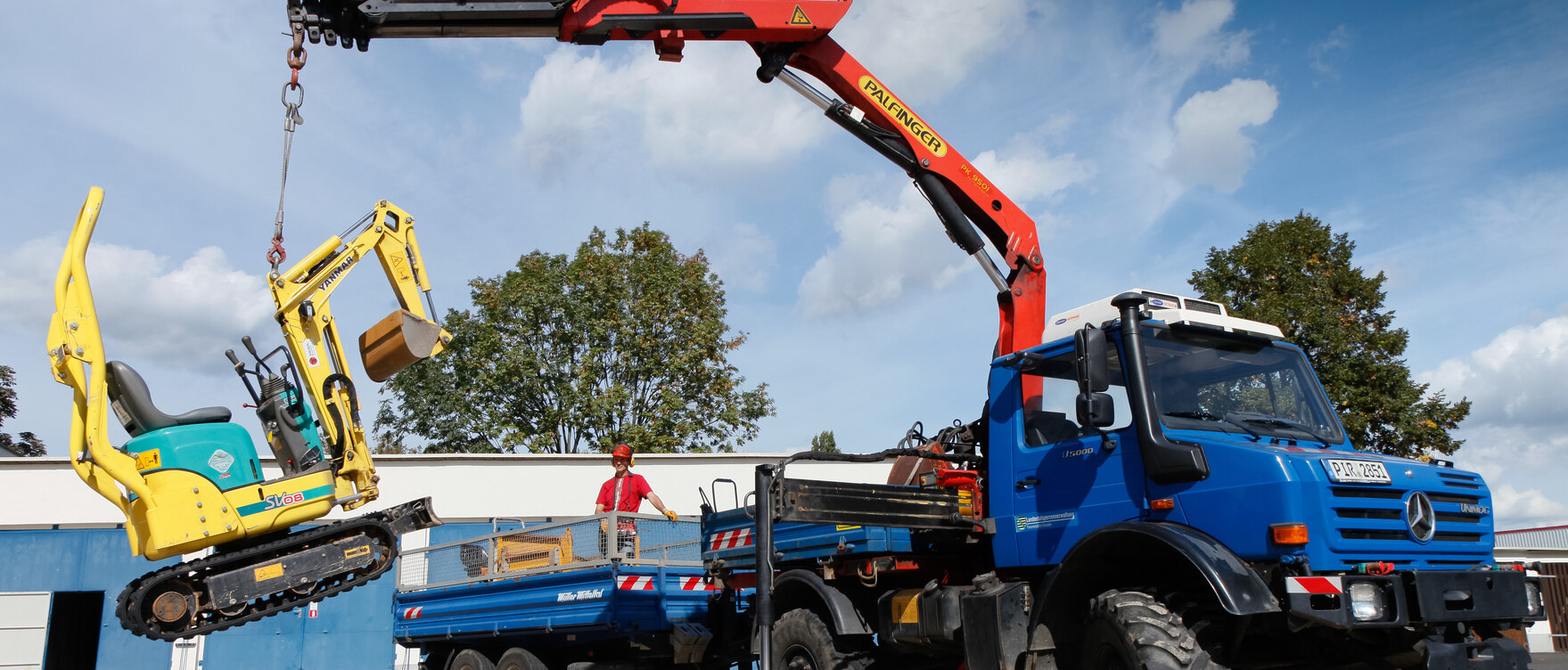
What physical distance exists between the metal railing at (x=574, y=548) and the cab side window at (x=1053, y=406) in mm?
3915

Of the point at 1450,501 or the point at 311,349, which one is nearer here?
the point at 1450,501

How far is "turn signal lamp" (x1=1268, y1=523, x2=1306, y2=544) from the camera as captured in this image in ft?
17.5

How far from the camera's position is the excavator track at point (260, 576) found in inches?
291

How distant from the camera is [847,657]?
7562 mm

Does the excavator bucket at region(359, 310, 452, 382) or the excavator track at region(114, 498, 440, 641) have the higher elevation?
the excavator bucket at region(359, 310, 452, 382)

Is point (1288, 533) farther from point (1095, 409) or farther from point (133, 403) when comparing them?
point (133, 403)

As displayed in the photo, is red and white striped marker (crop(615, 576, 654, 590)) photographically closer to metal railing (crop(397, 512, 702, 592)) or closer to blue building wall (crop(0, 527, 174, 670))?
metal railing (crop(397, 512, 702, 592))

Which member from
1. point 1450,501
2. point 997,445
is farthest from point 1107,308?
point 1450,501

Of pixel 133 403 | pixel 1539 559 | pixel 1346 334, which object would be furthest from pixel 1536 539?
pixel 133 403

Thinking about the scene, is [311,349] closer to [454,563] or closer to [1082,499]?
[454,563]

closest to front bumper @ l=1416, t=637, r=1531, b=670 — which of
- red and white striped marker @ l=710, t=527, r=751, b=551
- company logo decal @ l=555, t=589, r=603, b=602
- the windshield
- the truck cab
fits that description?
the truck cab

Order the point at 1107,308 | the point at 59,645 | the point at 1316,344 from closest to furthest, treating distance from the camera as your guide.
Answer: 1. the point at 1107,308
2. the point at 59,645
3. the point at 1316,344

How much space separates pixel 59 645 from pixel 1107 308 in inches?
845

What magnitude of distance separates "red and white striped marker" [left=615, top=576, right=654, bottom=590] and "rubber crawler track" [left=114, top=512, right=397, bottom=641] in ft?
6.33
